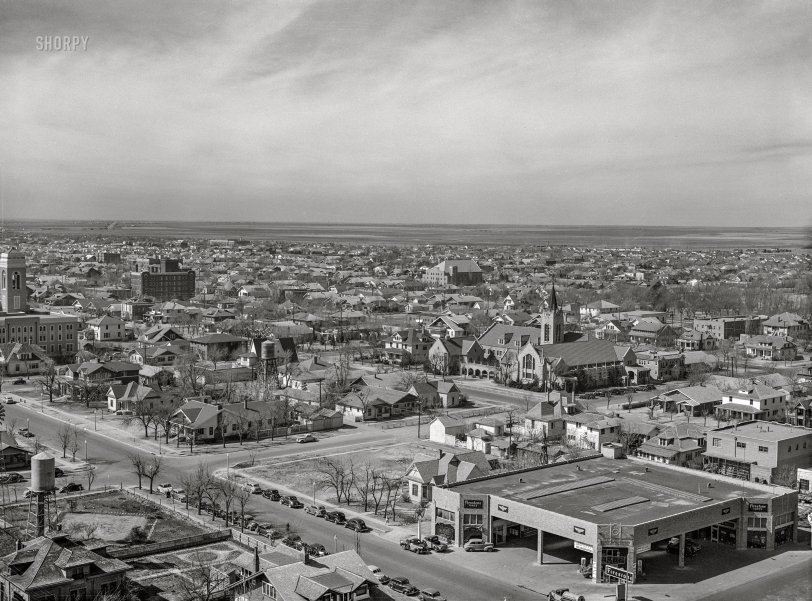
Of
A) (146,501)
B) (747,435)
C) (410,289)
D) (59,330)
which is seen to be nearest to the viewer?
(146,501)

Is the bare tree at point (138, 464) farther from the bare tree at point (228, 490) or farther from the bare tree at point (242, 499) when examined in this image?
the bare tree at point (242, 499)

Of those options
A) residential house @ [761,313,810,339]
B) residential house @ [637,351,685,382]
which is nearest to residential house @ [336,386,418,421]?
residential house @ [637,351,685,382]

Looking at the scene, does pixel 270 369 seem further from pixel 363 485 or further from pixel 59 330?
pixel 363 485

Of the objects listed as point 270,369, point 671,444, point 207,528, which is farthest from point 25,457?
point 671,444

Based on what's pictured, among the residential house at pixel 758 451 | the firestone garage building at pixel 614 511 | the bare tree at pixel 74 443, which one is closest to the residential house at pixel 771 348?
the residential house at pixel 758 451

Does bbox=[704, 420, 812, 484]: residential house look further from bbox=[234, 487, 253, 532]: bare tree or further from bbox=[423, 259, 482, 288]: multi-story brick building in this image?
bbox=[423, 259, 482, 288]: multi-story brick building

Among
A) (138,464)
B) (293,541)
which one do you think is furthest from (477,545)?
(138,464)

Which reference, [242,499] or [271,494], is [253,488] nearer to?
[271,494]
